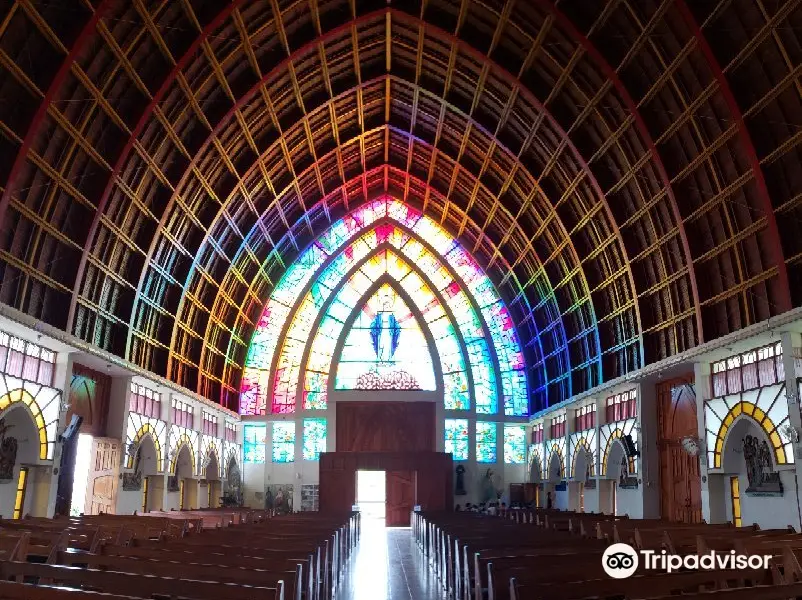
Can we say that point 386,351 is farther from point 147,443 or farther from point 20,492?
point 20,492

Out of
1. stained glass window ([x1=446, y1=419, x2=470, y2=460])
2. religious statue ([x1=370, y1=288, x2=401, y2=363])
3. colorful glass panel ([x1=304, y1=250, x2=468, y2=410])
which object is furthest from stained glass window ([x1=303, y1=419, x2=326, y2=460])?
stained glass window ([x1=446, y1=419, x2=470, y2=460])

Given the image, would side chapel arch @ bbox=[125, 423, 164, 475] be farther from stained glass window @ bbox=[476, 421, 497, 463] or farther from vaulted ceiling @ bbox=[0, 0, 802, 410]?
stained glass window @ bbox=[476, 421, 497, 463]

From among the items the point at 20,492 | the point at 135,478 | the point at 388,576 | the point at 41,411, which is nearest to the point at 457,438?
the point at 135,478

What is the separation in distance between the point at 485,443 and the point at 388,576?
1093 inches

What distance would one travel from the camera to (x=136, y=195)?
87.1 feet

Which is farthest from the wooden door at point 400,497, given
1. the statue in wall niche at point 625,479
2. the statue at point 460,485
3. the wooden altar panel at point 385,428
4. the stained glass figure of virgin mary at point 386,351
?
the statue in wall niche at point 625,479

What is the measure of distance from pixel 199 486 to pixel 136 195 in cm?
1775

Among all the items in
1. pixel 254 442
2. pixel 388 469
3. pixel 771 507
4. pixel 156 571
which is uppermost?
pixel 254 442

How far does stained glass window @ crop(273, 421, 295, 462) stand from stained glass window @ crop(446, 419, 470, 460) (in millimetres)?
8980

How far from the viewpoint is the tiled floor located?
1370 centimetres

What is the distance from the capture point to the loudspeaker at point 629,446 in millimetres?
29141

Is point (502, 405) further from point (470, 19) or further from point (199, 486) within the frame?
point (470, 19)

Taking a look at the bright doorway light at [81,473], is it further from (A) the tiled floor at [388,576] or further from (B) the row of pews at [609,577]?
(B) the row of pews at [609,577]

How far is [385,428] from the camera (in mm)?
42875
